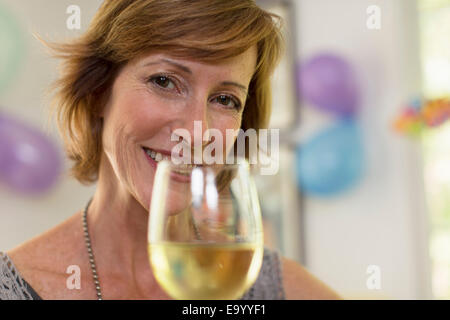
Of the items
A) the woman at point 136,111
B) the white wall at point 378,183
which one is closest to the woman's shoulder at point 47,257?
the woman at point 136,111

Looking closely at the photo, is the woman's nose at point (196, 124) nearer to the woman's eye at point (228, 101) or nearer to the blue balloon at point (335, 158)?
the woman's eye at point (228, 101)

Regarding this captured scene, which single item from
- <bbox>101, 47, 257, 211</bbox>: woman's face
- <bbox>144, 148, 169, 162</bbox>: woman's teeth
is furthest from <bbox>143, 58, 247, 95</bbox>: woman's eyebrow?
<bbox>144, 148, 169, 162</bbox>: woman's teeth

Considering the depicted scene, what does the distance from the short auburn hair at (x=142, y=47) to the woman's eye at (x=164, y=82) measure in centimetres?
5

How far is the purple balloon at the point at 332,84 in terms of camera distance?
2529 millimetres

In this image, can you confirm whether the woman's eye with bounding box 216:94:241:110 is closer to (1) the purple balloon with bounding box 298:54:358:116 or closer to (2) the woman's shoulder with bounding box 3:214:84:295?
(2) the woman's shoulder with bounding box 3:214:84:295

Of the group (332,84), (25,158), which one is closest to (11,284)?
(25,158)

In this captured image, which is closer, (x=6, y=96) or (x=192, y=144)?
(x=192, y=144)

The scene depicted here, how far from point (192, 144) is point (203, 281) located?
0.28 m

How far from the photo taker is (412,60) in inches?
97.7

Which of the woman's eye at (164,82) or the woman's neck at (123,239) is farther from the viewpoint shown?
the woman's neck at (123,239)

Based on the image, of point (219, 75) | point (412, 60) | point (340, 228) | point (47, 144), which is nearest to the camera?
point (219, 75)
